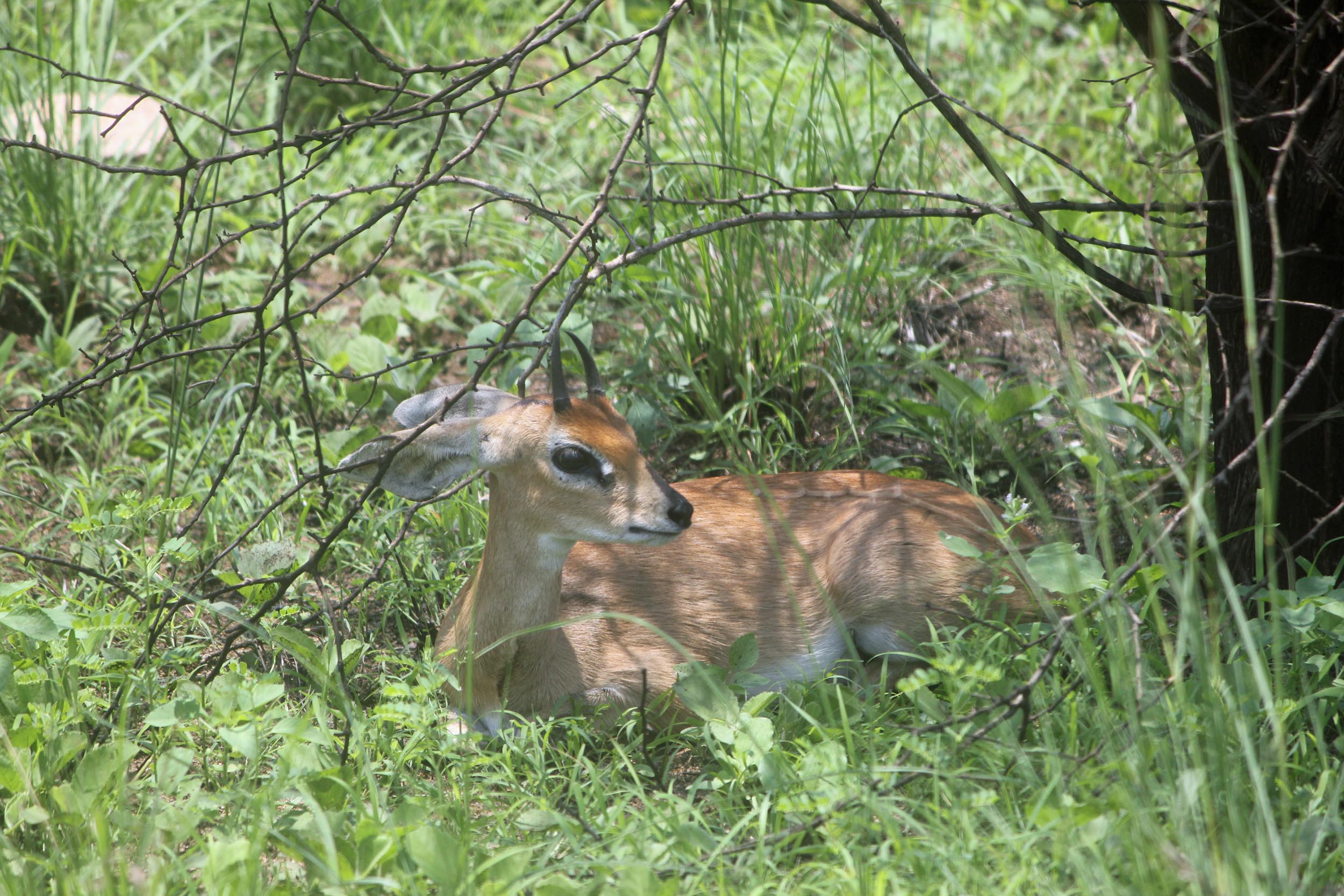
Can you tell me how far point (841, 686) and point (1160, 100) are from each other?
1984mm

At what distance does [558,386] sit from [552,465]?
20 cm

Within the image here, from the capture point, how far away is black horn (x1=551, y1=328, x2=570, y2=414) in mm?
3170

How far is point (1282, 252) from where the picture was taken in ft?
9.48

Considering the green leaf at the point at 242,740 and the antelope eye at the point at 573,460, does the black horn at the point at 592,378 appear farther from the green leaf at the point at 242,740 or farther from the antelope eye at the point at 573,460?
the green leaf at the point at 242,740

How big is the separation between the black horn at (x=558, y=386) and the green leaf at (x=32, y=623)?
4.36 feet

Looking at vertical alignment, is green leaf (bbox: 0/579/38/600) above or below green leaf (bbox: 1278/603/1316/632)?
above

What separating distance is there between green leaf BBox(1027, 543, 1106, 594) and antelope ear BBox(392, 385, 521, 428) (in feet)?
4.67

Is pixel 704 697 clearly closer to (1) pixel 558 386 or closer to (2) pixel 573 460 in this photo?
(2) pixel 573 460

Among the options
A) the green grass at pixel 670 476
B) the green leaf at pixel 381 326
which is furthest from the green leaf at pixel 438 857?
the green leaf at pixel 381 326

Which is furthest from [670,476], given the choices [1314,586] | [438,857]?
[438,857]

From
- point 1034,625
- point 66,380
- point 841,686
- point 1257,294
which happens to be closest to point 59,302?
point 66,380

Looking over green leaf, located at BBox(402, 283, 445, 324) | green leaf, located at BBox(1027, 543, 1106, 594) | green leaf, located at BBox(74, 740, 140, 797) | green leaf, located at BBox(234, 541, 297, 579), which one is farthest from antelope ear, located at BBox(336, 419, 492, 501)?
green leaf, located at BBox(402, 283, 445, 324)

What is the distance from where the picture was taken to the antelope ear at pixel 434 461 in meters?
3.36

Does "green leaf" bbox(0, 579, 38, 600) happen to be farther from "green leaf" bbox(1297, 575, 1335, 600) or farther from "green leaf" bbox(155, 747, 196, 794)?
"green leaf" bbox(1297, 575, 1335, 600)
